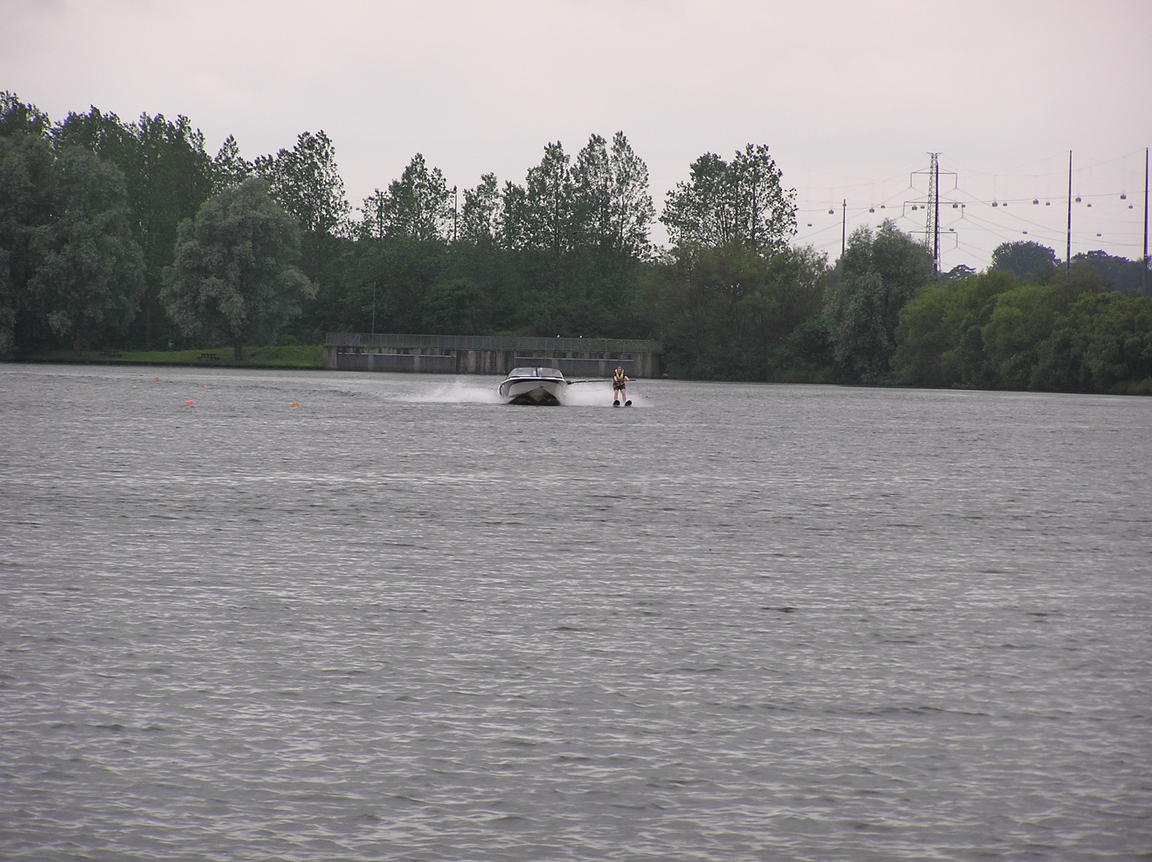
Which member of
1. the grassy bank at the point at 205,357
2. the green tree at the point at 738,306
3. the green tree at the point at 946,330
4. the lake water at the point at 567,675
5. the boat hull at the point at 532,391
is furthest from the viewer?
the green tree at the point at 738,306

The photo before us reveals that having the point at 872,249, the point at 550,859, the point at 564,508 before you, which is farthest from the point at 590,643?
the point at 872,249

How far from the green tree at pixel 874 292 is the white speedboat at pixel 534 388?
63401 mm

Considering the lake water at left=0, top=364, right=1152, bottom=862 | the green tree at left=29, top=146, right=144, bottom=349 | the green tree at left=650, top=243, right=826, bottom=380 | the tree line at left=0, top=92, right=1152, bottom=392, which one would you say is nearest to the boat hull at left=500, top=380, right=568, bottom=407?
the lake water at left=0, top=364, right=1152, bottom=862

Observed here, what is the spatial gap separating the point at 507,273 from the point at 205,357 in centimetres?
4242

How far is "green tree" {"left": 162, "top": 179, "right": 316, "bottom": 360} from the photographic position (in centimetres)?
13525

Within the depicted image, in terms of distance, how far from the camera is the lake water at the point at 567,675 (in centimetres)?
682

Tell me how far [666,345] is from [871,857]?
15223 centimetres

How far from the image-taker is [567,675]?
995 centimetres

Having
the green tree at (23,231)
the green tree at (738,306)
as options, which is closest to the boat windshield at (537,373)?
the green tree at (23,231)

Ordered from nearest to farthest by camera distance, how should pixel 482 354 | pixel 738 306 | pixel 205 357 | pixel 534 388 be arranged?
pixel 534 388 < pixel 738 306 < pixel 205 357 < pixel 482 354

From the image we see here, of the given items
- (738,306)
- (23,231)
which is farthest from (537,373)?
(738,306)

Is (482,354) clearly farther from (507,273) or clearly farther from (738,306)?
(738,306)

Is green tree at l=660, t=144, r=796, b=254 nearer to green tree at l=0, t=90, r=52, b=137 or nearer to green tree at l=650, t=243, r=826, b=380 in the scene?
green tree at l=650, t=243, r=826, b=380

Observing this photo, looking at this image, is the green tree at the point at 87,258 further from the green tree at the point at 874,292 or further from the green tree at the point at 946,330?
the green tree at the point at 946,330
